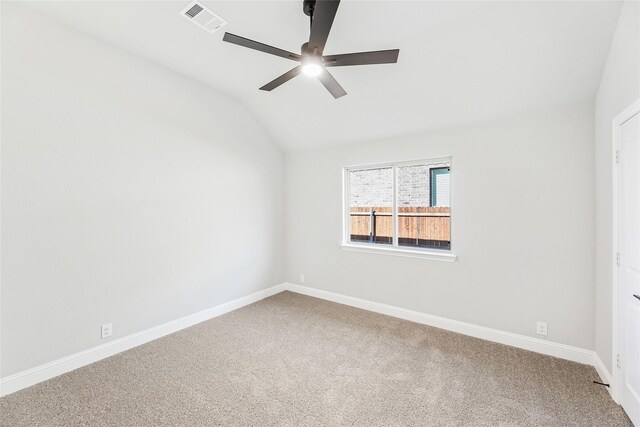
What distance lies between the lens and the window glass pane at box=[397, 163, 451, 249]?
3.37 meters

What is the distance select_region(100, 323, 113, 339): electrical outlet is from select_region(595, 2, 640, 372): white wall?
4.23m

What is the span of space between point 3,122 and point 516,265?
4558mm

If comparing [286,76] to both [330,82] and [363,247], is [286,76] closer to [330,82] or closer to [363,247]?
[330,82]

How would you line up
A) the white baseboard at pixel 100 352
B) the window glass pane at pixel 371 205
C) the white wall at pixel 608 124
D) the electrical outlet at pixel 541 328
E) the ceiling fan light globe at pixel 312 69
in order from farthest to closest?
the window glass pane at pixel 371 205 → the electrical outlet at pixel 541 328 → the white baseboard at pixel 100 352 → the ceiling fan light globe at pixel 312 69 → the white wall at pixel 608 124

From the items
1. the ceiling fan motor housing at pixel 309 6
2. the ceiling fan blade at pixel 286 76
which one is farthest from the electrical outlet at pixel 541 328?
the ceiling fan motor housing at pixel 309 6

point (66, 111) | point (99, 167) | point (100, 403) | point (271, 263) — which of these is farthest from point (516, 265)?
point (66, 111)

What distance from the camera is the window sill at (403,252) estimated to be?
3201mm

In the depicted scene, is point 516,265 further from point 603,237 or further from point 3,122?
point 3,122

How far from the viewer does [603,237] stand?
2238mm

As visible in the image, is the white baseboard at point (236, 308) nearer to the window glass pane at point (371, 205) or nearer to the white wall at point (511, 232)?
the white wall at point (511, 232)

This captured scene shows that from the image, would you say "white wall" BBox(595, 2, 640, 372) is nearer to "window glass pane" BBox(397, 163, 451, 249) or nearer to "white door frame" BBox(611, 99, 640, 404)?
"white door frame" BBox(611, 99, 640, 404)

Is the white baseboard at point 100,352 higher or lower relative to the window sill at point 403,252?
lower

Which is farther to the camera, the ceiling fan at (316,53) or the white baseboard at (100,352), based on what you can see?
the white baseboard at (100,352)

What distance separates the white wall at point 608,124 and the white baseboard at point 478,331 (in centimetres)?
19
